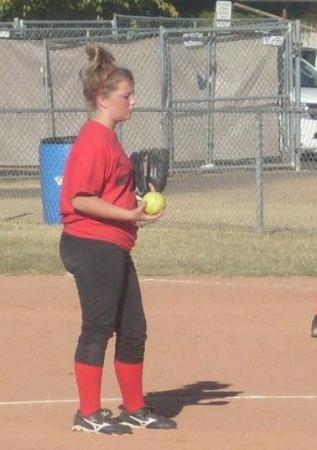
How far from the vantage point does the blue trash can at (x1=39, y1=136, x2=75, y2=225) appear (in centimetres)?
1546

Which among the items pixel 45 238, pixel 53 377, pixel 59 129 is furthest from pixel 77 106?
pixel 53 377

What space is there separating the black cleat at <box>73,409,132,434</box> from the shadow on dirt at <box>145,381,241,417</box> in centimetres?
51

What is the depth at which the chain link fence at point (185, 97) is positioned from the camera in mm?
20312

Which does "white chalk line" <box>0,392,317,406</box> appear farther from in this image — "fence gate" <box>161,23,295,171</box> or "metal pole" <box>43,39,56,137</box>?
"metal pole" <box>43,39,56,137</box>

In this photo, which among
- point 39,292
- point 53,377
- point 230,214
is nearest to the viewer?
point 53,377

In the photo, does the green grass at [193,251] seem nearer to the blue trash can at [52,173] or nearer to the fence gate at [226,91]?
the blue trash can at [52,173]

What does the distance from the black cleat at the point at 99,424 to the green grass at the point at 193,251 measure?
5.54 meters

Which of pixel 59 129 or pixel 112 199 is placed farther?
pixel 59 129

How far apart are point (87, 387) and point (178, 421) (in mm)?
669

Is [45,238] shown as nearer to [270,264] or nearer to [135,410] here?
[270,264]

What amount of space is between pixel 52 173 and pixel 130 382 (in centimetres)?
891

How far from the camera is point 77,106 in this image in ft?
70.7

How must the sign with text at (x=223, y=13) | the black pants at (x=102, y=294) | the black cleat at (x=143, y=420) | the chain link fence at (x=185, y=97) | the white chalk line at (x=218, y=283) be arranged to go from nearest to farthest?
the black pants at (x=102, y=294)
the black cleat at (x=143, y=420)
the white chalk line at (x=218, y=283)
the chain link fence at (x=185, y=97)
the sign with text at (x=223, y=13)

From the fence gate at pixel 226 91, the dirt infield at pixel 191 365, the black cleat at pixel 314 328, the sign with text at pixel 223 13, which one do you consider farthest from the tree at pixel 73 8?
the black cleat at pixel 314 328
